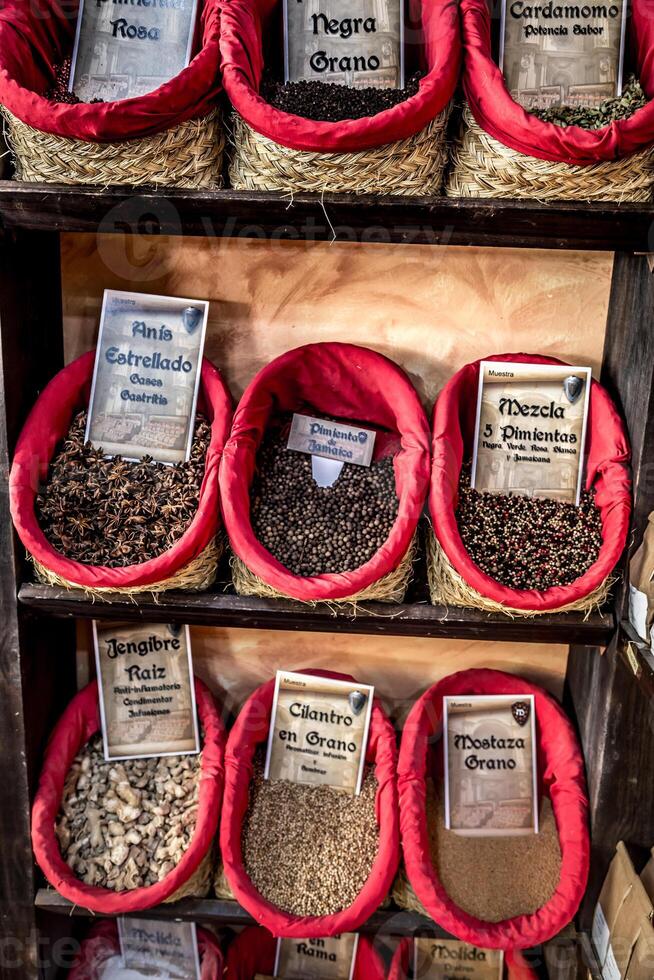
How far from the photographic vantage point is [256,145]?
1.35 metres

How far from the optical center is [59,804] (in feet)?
5.66

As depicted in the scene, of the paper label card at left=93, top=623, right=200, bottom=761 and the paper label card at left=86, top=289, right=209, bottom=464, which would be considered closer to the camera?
the paper label card at left=86, top=289, right=209, bottom=464

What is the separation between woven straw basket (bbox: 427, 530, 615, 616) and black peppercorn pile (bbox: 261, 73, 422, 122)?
78 cm

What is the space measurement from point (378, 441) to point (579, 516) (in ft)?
1.48

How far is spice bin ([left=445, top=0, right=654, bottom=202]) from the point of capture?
4.16 feet

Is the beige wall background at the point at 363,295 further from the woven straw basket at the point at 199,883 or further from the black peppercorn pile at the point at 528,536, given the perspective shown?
the woven straw basket at the point at 199,883

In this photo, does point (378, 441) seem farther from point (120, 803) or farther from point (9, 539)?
point (120, 803)

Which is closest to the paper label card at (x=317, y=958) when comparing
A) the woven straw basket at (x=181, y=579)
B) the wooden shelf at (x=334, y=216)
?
the woven straw basket at (x=181, y=579)

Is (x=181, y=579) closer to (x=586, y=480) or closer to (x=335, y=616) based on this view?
(x=335, y=616)

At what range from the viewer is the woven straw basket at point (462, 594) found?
1488 mm

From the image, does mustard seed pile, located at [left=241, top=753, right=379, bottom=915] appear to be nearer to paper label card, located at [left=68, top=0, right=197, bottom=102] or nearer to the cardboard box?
the cardboard box

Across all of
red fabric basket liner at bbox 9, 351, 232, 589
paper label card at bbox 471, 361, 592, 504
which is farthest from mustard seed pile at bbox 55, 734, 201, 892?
paper label card at bbox 471, 361, 592, 504

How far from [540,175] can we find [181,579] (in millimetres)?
973

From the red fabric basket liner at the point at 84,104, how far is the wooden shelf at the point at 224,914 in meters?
1.54
